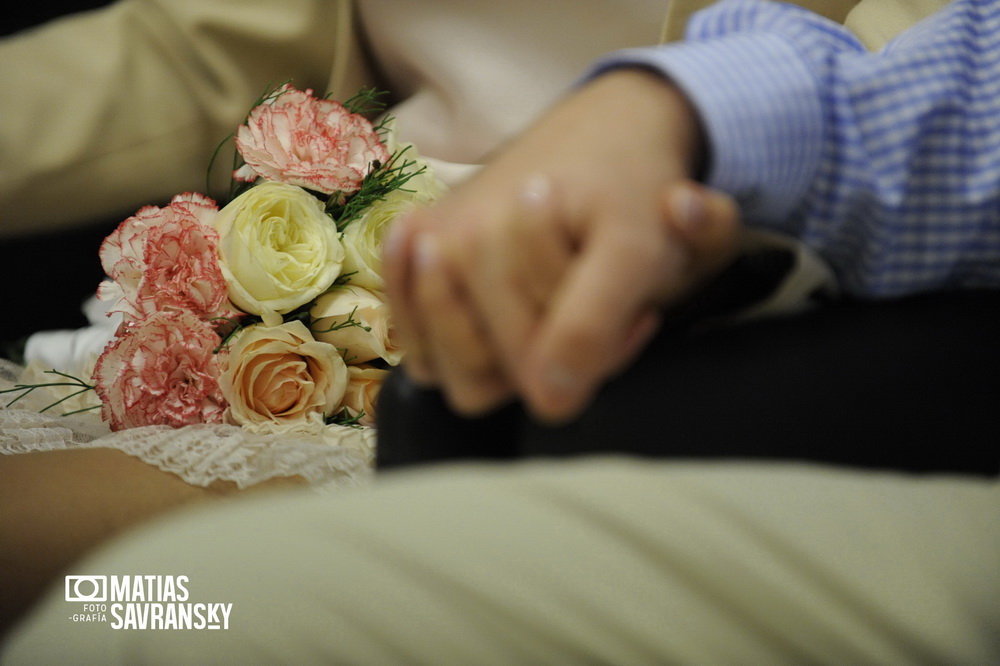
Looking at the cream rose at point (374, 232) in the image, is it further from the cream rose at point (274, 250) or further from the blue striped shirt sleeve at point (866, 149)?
the blue striped shirt sleeve at point (866, 149)

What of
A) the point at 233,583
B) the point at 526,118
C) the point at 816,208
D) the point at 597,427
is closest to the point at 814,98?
the point at 816,208

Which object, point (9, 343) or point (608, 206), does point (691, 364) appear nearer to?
point (608, 206)

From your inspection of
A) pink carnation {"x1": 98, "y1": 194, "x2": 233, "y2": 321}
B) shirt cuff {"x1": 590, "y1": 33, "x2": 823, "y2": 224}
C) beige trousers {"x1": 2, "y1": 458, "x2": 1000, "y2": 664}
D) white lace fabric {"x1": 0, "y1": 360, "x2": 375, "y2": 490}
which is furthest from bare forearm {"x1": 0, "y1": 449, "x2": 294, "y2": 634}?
shirt cuff {"x1": 590, "y1": 33, "x2": 823, "y2": 224}

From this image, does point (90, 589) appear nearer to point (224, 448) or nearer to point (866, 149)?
point (224, 448)

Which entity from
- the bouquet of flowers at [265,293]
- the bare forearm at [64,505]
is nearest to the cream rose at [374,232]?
→ the bouquet of flowers at [265,293]

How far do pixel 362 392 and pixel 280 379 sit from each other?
0.08 metres

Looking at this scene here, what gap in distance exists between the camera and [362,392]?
700 mm

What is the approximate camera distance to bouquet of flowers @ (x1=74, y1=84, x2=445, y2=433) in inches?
25.3

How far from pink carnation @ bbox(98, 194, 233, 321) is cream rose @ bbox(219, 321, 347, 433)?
5 cm

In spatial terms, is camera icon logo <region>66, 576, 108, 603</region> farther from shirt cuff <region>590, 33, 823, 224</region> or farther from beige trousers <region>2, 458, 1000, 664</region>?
shirt cuff <region>590, 33, 823, 224</region>

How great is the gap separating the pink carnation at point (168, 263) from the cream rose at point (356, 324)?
3.1 inches

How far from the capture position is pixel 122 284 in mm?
677

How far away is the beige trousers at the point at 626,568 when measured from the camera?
295 millimetres

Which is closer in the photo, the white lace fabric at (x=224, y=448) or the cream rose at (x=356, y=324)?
the white lace fabric at (x=224, y=448)
